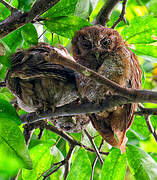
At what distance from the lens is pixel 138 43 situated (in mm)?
1933

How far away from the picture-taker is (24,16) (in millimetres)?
1197

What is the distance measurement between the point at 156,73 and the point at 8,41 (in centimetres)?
255

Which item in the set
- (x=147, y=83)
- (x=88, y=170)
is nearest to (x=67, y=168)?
(x=88, y=170)

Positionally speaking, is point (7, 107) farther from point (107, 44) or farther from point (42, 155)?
point (107, 44)

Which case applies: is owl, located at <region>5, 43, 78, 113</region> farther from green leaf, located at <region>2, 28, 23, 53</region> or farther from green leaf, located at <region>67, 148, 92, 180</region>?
green leaf, located at <region>67, 148, 92, 180</region>

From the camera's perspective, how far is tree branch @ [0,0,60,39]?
1166mm

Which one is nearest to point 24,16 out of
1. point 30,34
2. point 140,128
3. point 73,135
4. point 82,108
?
point 30,34

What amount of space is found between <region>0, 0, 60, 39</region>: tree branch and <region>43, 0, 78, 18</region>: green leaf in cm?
27

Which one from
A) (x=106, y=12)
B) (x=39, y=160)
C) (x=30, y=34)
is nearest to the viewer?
(x=30, y=34)

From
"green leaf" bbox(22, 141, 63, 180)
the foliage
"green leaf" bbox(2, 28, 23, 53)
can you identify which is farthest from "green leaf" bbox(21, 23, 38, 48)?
"green leaf" bbox(22, 141, 63, 180)

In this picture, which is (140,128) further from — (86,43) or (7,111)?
(7,111)

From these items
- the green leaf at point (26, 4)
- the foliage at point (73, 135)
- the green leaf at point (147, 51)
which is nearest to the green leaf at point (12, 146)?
the foliage at point (73, 135)

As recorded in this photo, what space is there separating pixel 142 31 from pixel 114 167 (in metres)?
0.96

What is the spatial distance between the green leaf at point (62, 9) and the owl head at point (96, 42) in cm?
46
